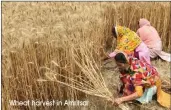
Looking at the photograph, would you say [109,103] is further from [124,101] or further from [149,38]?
[149,38]

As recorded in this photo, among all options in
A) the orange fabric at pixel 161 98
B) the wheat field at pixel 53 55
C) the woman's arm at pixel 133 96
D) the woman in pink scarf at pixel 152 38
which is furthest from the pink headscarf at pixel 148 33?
the woman's arm at pixel 133 96

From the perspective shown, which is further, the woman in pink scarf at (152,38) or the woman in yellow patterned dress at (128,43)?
the woman in pink scarf at (152,38)

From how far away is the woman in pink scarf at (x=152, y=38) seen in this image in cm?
346

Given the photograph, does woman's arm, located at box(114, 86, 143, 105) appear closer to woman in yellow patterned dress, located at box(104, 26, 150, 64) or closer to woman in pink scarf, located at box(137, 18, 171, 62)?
woman in yellow patterned dress, located at box(104, 26, 150, 64)

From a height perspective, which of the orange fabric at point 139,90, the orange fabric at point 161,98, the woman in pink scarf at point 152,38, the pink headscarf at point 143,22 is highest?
the pink headscarf at point 143,22

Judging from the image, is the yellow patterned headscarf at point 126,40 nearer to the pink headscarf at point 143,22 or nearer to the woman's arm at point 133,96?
the pink headscarf at point 143,22

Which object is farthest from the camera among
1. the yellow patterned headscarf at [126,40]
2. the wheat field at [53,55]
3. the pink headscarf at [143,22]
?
the pink headscarf at [143,22]

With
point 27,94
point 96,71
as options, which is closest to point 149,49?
point 96,71

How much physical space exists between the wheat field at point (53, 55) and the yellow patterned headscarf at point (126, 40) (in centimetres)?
18

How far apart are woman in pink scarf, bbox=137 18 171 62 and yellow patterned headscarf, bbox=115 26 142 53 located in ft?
0.65

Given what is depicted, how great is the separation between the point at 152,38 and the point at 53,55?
102 cm

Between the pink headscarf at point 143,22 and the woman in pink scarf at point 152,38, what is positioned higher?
the pink headscarf at point 143,22

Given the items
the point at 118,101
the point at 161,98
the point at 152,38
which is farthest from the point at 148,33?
the point at 118,101

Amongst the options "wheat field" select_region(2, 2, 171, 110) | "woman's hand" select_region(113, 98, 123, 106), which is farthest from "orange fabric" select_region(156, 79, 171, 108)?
"woman's hand" select_region(113, 98, 123, 106)
